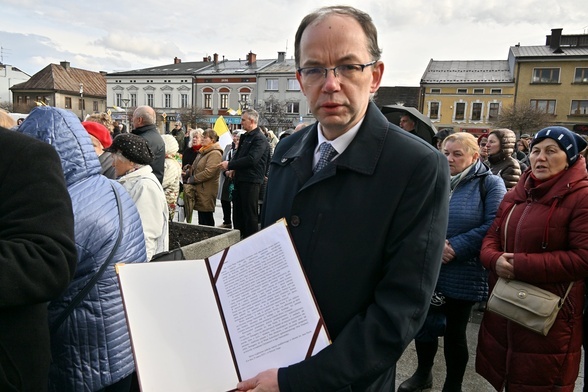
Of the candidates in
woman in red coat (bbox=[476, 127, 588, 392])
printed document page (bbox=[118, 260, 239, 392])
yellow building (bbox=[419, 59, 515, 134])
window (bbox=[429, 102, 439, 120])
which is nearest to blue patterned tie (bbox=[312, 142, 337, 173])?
printed document page (bbox=[118, 260, 239, 392])

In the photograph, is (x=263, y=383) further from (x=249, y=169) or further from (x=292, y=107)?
(x=292, y=107)

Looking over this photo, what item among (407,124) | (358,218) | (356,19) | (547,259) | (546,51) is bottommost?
(547,259)

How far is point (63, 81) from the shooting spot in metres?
57.7

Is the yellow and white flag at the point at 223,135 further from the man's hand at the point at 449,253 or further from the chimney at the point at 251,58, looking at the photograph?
the chimney at the point at 251,58

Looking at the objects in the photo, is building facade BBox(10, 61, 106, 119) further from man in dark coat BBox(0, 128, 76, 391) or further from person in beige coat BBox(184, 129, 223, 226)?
man in dark coat BBox(0, 128, 76, 391)

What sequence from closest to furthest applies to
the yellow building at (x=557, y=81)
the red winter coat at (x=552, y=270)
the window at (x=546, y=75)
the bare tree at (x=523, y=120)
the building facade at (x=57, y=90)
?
1. the red winter coat at (x=552, y=270)
2. the bare tree at (x=523, y=120)
3. the yellow building at (x=557, y=81)
4. the window at (x=546, y=75)
5. the building facade at (x=57, y=90)

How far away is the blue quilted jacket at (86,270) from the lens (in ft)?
5.71

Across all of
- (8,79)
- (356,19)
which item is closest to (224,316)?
(356,19)

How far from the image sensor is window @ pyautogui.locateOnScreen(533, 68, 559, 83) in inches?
1449

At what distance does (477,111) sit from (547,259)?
41276mm

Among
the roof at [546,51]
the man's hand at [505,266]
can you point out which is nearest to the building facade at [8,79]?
the roof at [546,51]

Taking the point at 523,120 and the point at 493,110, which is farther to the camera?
the point at 493,110

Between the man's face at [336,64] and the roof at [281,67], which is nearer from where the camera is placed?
the man's face at [336,64]

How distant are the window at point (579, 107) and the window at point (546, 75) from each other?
101 inches
